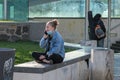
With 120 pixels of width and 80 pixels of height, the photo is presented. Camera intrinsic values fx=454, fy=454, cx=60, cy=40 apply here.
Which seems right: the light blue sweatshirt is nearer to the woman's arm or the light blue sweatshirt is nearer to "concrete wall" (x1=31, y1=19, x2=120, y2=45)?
the woman's arm

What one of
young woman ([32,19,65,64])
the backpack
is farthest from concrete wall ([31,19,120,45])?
young woman ([32,19,65,64])

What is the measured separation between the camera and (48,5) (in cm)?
2733

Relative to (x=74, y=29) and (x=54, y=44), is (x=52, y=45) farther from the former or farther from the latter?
(x=74, y=29)

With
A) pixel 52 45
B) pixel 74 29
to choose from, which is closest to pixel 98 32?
pixel 52 45

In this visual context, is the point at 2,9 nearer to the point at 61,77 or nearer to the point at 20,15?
the point at 20,15

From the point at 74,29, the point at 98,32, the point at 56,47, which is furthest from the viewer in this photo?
the point at 74,29

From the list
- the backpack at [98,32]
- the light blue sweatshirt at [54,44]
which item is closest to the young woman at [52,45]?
the light blue sweatshirt at [54,44]

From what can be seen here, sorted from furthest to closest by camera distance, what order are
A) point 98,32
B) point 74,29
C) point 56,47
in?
point 74,29 < point 98,32 < point 56,47

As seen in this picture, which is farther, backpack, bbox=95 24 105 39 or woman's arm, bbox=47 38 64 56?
backpack, bbox=95 24 105 39

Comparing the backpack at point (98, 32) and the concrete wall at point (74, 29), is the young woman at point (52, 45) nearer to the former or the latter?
the backpack at point (98, 32)

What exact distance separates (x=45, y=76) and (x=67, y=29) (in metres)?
19.0

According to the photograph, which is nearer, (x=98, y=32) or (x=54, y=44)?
(x=54, y=44)

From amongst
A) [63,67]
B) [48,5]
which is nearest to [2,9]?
[48,5]

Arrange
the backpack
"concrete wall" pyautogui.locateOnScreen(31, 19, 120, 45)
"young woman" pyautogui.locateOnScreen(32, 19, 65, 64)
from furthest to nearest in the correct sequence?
"concrete wall" pyautogui.locateOnScreen(31, 19, 120, 45) → the backpack → "young woman" pyautogui.locateOnScreen(32, 19, 65, 64)
